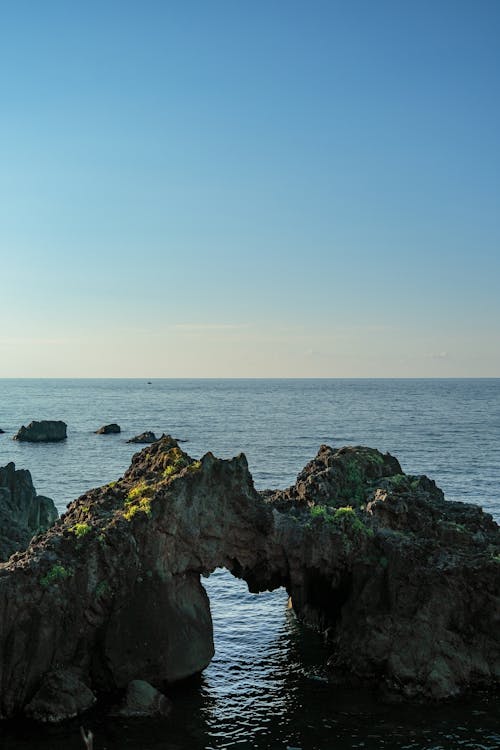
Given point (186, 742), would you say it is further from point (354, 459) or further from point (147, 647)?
point (354, 459)

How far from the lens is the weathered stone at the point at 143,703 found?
28094mm

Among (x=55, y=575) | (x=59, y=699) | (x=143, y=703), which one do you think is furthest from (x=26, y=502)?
(x=143, y=703)

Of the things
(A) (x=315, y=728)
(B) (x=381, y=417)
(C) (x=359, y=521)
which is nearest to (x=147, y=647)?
(A) (x=315, y=728)

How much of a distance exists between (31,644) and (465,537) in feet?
61.8

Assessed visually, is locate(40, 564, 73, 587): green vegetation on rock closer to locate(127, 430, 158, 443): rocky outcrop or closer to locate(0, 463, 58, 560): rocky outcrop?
locate(0, 463, 58, 560): rocky outcrop

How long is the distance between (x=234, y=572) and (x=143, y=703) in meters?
8.26

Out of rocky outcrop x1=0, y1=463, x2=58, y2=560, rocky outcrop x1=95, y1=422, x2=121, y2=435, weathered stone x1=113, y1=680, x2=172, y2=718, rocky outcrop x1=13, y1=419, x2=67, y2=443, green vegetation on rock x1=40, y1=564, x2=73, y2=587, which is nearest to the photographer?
weathered stone x1=113, y1=680, x2=172, y2=718

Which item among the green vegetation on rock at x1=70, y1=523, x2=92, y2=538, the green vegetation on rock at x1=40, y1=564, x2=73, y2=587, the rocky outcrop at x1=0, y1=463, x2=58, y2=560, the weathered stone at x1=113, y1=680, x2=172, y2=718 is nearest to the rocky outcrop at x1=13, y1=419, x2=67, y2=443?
the rocky outcrop at x1=0, y1=463, x2=58, y2=560

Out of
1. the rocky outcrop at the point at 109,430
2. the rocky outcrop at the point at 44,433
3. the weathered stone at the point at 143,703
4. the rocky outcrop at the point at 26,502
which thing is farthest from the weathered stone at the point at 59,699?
the rocky outcrop at the point at 109,430

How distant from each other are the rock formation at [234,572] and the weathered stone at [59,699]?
0.38 m

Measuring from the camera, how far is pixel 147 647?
30.3 m

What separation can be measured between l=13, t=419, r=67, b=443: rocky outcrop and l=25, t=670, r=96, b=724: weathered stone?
112856mm

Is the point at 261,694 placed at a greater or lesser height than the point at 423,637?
lesser

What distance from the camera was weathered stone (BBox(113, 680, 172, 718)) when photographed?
28.1m
